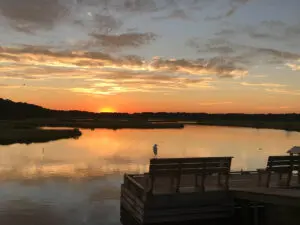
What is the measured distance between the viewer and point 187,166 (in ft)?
46.6

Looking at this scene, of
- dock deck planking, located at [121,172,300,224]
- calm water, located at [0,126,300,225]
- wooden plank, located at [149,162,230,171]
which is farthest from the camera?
calm water, located at [0,126,300,225]

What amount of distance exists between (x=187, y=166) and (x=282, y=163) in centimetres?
398

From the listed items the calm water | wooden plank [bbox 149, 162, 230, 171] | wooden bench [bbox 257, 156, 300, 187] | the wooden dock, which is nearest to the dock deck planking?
the wooden dock

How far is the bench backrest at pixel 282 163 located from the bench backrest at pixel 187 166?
66.5 inches

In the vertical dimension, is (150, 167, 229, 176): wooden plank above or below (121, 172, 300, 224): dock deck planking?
above

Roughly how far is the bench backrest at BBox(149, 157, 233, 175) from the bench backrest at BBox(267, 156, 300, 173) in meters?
1.69

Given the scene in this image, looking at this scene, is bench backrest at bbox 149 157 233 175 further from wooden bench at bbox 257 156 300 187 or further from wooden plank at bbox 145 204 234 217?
wooden bench at bbox 257 156 300 187

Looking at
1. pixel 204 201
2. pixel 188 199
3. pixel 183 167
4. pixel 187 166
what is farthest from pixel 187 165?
pixel 204 201

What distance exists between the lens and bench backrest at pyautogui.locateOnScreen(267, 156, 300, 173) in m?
15.1

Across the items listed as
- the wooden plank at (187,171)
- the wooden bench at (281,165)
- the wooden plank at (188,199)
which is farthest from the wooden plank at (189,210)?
the wooden bench at (281,165)

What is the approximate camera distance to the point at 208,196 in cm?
1426

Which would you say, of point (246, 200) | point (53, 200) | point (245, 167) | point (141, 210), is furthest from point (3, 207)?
point (245, 167)

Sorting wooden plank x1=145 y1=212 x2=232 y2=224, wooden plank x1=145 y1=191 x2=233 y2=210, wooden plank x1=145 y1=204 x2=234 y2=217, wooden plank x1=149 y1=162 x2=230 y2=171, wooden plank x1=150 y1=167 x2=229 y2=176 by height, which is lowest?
wooden plank x1=145 y1=212 x2=232 y2=224

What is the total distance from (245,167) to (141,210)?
19950 millimetres
